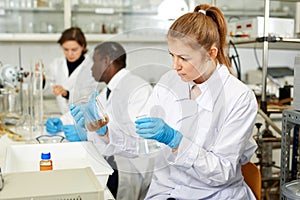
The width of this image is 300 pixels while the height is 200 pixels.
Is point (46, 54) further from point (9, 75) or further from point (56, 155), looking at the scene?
point (56, 155)

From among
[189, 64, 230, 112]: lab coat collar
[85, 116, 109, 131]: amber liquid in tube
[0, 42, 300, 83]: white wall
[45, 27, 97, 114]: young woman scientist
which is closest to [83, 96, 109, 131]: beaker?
[85, 116, 109, 131]: amber liquid in tube

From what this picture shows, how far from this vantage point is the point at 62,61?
10.7ft

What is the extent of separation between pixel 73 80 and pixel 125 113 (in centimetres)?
129

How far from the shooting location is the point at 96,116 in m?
1.36

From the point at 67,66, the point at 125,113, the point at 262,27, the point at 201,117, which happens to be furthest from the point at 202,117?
the point at 67,66

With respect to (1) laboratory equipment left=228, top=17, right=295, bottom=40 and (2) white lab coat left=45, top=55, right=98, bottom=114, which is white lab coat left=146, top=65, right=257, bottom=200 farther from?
(1) laboratory equipment left=228, top=17, right=295, bottom=40

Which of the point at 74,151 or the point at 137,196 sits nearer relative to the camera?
the point at 74,151

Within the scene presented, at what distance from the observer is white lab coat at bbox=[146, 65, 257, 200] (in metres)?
1.31

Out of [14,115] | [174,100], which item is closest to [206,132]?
[174,100]

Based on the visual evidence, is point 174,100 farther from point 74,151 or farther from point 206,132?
point 74,151

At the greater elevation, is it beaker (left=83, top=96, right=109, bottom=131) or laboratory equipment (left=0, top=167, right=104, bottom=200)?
beaker (left=83, top=96, right=109, bottom=131)

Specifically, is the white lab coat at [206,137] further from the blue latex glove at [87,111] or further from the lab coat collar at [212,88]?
the blue latex glove at [87,111]

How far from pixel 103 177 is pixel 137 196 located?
92 cm

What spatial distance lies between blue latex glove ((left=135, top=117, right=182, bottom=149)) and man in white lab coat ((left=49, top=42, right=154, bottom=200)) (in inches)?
3.9
